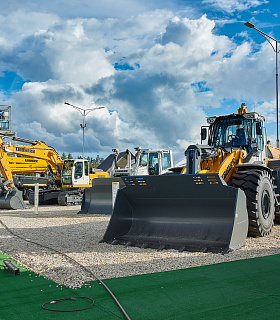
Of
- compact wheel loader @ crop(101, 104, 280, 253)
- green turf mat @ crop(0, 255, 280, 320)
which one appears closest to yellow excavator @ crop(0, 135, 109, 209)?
compact wheel loader @ crop(101, 104, 280, 253)

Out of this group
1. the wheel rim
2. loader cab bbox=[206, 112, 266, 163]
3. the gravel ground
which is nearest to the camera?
the gravel ground

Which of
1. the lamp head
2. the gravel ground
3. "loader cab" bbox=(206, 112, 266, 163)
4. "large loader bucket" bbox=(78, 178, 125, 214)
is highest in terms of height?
the lamp head

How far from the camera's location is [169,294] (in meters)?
4.61

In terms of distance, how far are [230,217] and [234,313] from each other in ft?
11.4

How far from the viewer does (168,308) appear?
4.15m

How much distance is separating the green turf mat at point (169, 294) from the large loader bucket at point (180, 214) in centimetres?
134

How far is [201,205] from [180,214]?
1.50 feet

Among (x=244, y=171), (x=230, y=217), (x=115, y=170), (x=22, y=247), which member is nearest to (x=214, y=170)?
(x=244, y=171)

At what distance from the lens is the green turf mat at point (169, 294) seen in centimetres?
399

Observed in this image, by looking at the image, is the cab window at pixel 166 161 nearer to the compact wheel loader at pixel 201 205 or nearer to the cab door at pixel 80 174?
the cab door at pixel 80 174

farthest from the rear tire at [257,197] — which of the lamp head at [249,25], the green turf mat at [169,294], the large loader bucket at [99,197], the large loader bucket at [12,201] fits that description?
the large loader bucket at [12,201]

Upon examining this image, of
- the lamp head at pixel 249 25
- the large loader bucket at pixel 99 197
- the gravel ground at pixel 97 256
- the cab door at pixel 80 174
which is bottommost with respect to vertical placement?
the gravel ground at pixel 97 256

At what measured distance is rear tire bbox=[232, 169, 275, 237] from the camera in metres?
8.15

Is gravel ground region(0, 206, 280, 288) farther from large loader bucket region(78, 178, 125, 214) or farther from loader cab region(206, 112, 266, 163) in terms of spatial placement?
large loader bucket region(78, 178, 125, 214)
